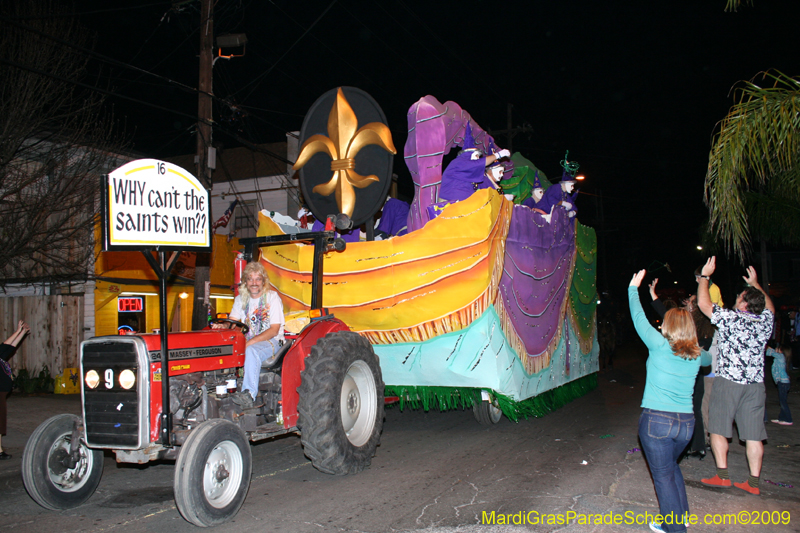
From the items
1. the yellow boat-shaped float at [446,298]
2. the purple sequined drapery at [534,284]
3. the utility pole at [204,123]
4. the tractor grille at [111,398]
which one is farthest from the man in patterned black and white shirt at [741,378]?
the utility pole at [204,123]

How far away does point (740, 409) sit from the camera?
4859mm

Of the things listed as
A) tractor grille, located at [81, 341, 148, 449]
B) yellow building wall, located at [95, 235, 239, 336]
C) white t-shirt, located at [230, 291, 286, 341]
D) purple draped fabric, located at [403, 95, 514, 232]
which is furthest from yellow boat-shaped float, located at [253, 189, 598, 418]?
yellow building wall, located at [95, 235, 239, 336]

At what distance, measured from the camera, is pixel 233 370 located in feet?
16.5

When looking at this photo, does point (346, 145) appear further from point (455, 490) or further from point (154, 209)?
point (455, 490)

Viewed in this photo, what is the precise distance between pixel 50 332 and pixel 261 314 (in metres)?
8.90

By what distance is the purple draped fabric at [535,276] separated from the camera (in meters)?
6.87

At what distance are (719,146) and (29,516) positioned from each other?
21.4 ft

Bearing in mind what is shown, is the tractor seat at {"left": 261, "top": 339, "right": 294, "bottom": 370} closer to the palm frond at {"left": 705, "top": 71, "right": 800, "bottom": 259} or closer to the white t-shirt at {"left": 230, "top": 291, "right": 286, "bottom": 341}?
the white t-shirt at {"left": 230, "top": 291, "right": 286, "bottom": 341}

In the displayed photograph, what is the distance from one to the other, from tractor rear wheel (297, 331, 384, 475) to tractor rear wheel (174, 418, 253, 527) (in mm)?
700

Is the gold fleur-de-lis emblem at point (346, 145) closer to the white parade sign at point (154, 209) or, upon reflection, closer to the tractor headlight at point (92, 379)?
the white parade sign at point (154, 209)

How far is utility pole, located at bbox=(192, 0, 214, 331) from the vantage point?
10.2m

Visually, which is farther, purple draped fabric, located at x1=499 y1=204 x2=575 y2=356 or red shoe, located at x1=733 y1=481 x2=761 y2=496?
purple draped fabric, located at x1=499 y1=204 x2=575 y2=356

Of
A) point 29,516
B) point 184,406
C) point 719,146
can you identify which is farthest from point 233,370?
point 719,146

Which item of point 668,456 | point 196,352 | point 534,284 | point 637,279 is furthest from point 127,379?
point 534,284
